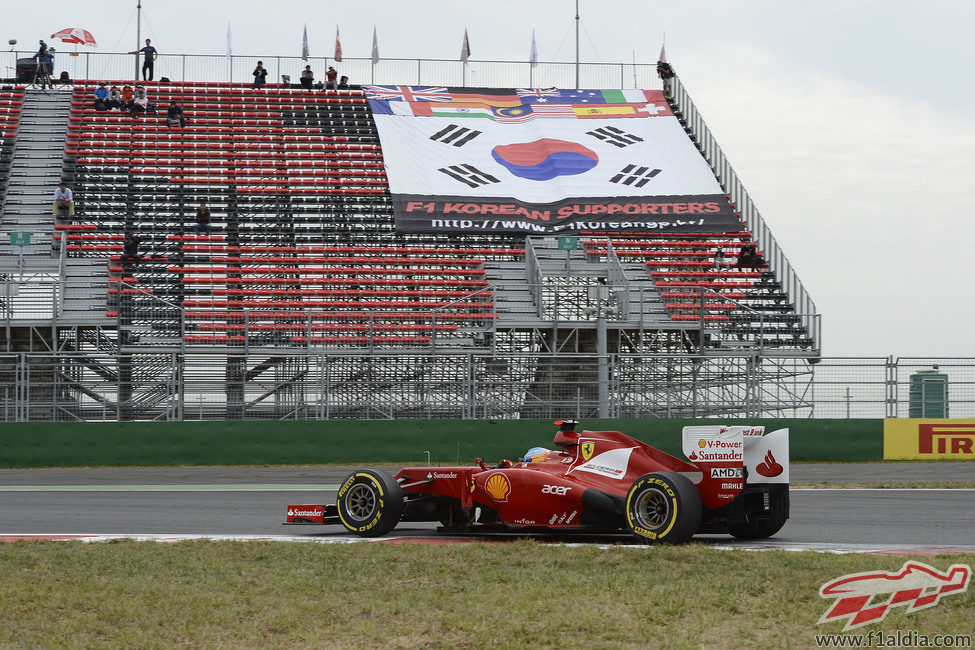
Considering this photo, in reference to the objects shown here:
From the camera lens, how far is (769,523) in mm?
10039

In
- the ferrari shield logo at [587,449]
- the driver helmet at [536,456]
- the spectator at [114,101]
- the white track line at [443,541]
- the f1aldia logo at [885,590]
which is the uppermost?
the spectator at [114,101]

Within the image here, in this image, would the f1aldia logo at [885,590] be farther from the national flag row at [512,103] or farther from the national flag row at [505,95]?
the national flag row at [505,95]

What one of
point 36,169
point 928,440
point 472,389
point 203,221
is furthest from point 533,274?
point 36,169

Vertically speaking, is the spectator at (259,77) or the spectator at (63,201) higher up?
the spectator at (259,77)

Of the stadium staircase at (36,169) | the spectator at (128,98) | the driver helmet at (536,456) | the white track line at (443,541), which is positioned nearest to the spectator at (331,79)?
the spectator at (128,98)

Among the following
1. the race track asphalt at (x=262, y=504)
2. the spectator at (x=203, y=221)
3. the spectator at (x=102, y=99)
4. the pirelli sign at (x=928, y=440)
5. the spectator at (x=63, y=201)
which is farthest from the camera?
the spectator at (x=102, y=99)

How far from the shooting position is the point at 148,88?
1623 inches

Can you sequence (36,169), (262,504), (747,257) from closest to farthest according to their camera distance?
(262,504) < (747,257) < (36,169)

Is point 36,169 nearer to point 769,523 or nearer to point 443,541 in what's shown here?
point 443,541

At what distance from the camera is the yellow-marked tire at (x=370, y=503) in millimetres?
10516

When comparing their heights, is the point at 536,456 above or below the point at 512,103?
below

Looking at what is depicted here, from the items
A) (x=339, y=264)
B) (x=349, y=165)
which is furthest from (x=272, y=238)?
(x=349, y=165)

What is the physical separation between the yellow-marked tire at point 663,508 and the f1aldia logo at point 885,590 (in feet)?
6.11

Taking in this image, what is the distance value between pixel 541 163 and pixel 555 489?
93.3 ft
